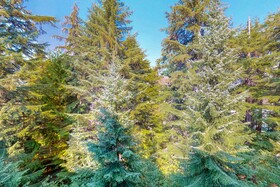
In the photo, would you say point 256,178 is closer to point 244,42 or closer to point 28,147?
point 244,42

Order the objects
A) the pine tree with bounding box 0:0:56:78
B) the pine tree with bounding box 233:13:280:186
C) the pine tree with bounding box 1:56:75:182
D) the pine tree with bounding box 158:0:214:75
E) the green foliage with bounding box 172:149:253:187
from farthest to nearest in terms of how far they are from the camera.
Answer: the pine tree with bounding box 158:0:214:75 → the pine tree with bounding box 233:13:280:186 → the pine tree with bounding box 1:56:75:182 → the pine tree with bounding box 0:0:56:78 → the green foliage with bounding box 172:149:253:187

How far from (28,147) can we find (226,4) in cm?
1324

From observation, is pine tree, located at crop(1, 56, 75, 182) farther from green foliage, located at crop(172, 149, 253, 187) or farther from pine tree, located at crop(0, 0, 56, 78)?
green foliage, located at crop(172, 149, 253, 187)

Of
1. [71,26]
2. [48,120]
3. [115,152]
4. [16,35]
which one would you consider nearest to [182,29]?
[115,152]

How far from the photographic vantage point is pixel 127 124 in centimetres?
440

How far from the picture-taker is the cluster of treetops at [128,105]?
4359 mm

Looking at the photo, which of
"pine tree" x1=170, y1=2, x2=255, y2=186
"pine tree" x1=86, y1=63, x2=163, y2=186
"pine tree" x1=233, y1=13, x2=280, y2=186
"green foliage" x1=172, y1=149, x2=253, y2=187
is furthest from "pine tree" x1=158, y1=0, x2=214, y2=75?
"pine tree" x1=86, y1=63, x2=163, y2=186

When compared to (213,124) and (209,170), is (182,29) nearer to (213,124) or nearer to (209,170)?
(213,124)

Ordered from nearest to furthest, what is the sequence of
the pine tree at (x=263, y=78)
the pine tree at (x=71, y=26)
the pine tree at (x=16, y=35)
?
1. the pine tree at (x=16, y=35)
2. the pine tree at (x=263, y=78)
3. the pine tree at (x=71, y=26)

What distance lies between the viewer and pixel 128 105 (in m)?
8.14

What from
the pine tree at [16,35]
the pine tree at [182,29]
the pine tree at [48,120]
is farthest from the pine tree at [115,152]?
the pine tree at [182,29]

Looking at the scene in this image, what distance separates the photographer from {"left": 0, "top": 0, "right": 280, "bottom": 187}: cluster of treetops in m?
4.36

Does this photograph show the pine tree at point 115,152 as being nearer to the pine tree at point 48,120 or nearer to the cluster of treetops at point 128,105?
the cluster of treetops at point 128,105

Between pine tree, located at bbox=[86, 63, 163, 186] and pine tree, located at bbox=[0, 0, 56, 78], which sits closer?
pine tree, located at bbox=[86, 63, 163, 186]
